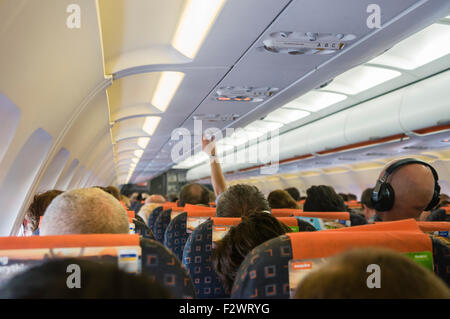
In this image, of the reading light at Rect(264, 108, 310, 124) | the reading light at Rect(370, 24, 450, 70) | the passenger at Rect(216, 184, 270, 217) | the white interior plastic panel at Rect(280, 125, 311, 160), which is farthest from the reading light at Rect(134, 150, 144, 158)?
the passenger at Rect(216, 184, 270, 217)

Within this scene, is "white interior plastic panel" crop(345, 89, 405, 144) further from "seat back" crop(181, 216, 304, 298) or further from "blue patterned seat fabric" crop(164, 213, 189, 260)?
"seat back" crop(181, 216, 304, 298)

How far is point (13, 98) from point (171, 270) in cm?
242

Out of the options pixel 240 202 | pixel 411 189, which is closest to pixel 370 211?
pixel 411 189

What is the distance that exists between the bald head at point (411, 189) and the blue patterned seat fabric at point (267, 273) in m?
1.59

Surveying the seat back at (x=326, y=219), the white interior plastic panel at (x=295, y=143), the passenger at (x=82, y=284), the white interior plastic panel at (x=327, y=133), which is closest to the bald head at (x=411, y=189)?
the seat back at (x=326, y=219)

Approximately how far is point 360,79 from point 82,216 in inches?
238

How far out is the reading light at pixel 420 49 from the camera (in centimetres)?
505

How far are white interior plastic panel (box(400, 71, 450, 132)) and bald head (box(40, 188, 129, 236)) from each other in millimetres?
4741

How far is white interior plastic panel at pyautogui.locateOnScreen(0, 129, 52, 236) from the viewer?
181 inches

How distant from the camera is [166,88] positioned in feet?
19.3

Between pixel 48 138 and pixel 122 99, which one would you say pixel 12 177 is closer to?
pixel 48 138

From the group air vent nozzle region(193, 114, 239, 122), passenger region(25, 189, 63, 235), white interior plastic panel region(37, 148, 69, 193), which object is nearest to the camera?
passenger region(25, 189, 63, 235)

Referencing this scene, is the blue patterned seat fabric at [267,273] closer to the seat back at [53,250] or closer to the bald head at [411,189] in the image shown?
the seat back at [53,250]
